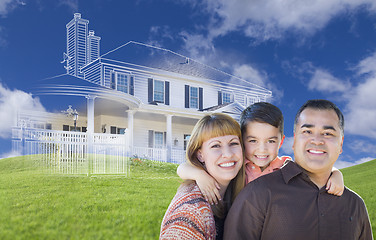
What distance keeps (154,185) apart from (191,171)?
7.66 metres

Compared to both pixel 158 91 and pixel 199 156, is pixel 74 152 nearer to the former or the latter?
pixel 158 91

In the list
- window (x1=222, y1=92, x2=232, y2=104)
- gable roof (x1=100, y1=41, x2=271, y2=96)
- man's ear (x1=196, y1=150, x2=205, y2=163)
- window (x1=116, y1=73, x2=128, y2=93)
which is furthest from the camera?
window (x1=222, y1=92, x2=232, y2=104)

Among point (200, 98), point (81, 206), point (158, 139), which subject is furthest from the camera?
point (200, 98)

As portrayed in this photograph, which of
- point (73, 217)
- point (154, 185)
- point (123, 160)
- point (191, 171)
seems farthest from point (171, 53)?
point (191, 171)

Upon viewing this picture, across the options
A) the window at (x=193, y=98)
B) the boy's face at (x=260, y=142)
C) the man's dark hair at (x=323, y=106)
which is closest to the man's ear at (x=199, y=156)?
the boy's face at (x=260, y=142)

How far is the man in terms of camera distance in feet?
7.86

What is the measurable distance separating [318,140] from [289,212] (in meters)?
0.52

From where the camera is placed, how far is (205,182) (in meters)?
2.77

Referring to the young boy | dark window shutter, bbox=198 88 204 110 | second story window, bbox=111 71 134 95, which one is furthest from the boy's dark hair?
dark window shutter, bbox=198 88 204 110

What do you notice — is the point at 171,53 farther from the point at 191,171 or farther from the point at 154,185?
the point at 191,171

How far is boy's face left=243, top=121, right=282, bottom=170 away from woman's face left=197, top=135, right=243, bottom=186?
0.44 metres

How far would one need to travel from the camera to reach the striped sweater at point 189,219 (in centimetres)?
244

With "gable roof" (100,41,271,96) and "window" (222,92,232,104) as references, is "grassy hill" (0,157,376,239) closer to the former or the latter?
"gable roof" (100,41,271,96)

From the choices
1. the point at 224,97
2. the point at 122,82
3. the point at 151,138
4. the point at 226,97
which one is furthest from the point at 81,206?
the point at 226,97
